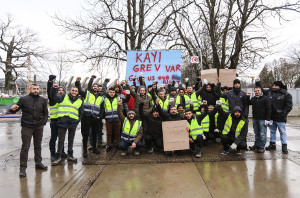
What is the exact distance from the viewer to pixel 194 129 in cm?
543

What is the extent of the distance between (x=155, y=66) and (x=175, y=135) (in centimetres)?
365

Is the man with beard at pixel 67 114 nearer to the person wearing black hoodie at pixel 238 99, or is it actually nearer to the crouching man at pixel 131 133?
the crouching man at pixel 131 133

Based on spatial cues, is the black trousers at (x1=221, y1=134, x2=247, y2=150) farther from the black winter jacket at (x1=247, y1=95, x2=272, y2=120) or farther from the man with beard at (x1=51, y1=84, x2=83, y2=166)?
the man with beard at (x1=51, y1=84, x2=83, y2=166)

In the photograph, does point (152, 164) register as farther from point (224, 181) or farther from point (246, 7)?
point (246, 7)

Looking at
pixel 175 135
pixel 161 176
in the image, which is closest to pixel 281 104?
pixel 175 135

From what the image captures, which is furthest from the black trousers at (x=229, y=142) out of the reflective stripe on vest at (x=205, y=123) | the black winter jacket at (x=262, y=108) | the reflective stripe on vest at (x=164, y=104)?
the reflective stripe on vest at (x=164, y=104)

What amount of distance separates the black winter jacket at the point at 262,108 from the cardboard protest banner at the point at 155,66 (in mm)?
3012

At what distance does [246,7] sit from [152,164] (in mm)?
9525

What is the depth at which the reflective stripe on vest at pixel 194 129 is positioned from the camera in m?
5.39

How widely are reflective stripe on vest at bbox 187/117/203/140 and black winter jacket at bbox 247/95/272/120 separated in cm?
158

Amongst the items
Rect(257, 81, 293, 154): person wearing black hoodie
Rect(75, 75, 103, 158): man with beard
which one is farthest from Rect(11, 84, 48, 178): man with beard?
Rect(257, 81, 293, 154): person wearing black hoodie

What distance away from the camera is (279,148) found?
582 centimetres

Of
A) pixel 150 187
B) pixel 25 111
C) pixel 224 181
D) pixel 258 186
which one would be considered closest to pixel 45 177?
pixel 25 111

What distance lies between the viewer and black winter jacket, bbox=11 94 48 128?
169 inches
